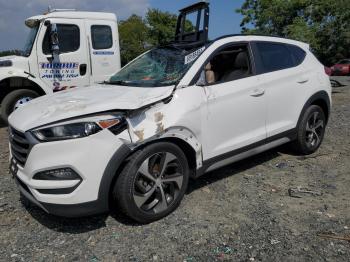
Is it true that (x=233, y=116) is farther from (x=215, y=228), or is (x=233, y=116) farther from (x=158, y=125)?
(x=215, y=228)

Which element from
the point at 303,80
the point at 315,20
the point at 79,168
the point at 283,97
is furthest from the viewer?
the point at 315,20

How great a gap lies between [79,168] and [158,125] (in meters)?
0.79

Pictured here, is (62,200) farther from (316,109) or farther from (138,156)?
(316,109)

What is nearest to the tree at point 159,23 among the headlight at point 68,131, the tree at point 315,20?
the tree at point 315,20

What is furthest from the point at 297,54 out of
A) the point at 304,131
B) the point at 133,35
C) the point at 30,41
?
the point at 133,35

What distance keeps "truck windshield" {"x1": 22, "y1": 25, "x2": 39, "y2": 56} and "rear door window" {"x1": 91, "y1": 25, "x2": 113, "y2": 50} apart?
4.03ft

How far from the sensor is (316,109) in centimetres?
541

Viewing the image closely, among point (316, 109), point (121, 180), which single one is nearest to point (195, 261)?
point (121, 180)

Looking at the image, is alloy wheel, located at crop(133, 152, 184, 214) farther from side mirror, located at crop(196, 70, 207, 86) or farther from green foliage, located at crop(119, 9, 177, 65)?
green foliage, located at crop(119, 9, 177, 65)

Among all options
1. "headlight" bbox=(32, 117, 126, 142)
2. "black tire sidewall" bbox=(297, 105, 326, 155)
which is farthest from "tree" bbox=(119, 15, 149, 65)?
"headlight" bbox=(32, 117, 126, 142)

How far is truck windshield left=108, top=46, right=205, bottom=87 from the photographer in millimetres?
3947

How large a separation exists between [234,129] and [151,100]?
1.15 meters

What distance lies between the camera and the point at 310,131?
5438 millimetres

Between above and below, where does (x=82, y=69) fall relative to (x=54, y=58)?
below
